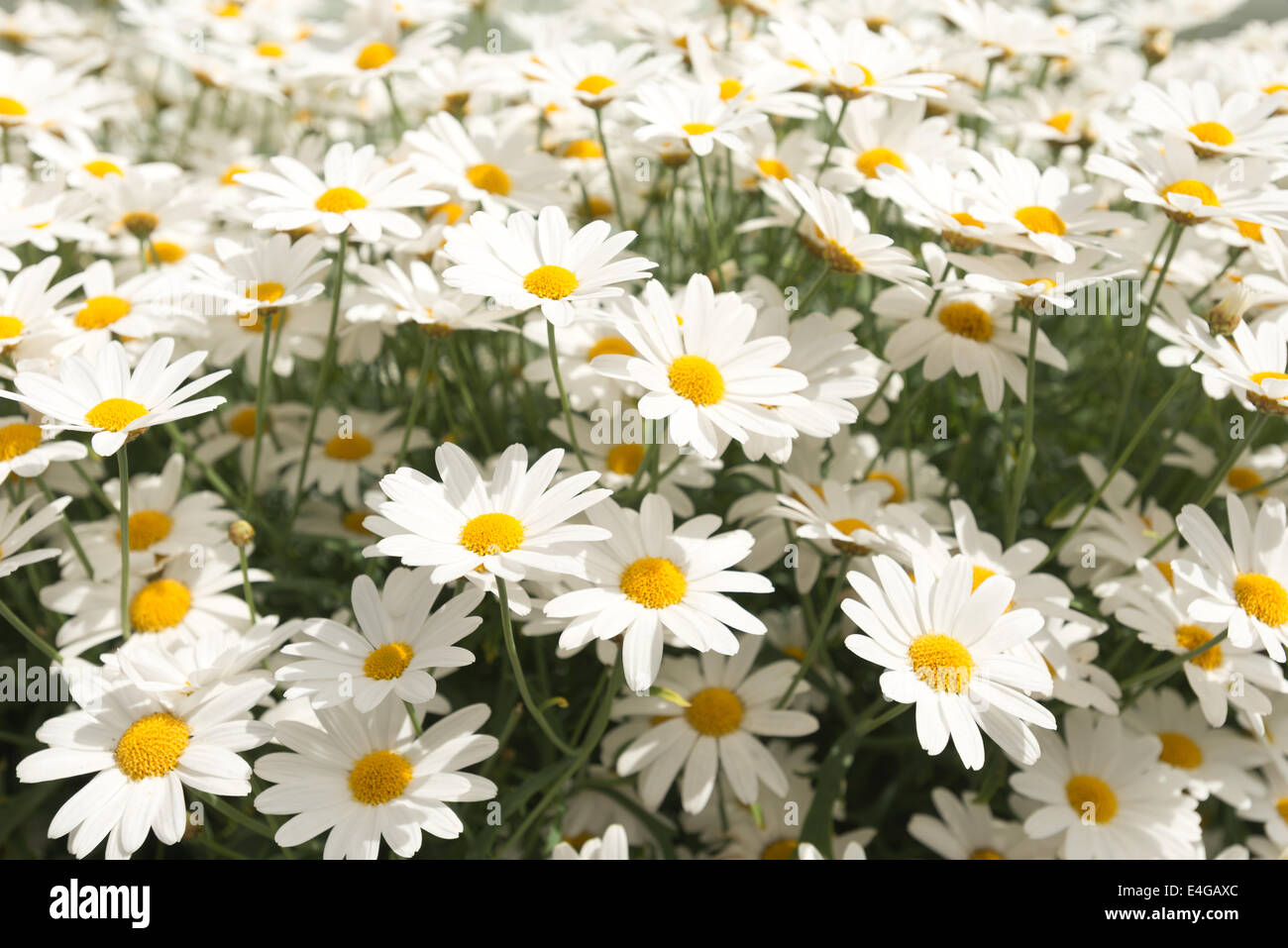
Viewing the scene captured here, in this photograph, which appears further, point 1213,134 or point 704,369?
point 1213,134

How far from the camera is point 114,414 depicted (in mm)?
885

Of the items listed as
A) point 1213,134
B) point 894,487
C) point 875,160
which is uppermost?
point 1213,134

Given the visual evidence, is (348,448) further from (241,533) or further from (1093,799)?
(1093,799)

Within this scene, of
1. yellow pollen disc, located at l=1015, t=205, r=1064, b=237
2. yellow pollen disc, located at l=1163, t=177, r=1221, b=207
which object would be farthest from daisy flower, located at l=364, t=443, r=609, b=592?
yellow pollen disc, located at l=1163, t=177, r=1221, b=207

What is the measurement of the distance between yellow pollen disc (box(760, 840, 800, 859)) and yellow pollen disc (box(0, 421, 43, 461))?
89 cm

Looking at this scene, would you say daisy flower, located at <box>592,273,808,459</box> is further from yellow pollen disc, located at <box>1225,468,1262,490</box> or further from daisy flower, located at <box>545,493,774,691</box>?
yellow pollen disc, located at <box>1225,468,1262,490</box>

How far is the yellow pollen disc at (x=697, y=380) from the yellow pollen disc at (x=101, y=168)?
96cm

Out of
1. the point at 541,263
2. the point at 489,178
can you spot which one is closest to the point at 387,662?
the point at 541,263

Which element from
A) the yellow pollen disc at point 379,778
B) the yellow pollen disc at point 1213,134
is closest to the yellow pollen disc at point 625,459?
the yellow pollen disc at point 379,778

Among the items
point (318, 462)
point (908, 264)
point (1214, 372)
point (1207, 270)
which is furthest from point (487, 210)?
point (1207, 270)

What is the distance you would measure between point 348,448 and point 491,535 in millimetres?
521

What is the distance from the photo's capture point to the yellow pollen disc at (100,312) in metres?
1.13

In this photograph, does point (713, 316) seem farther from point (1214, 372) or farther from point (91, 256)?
point (91, 256)

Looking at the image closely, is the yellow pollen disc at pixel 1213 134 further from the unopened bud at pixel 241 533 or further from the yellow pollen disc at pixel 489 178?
the unopened bud at pixel 241 533
